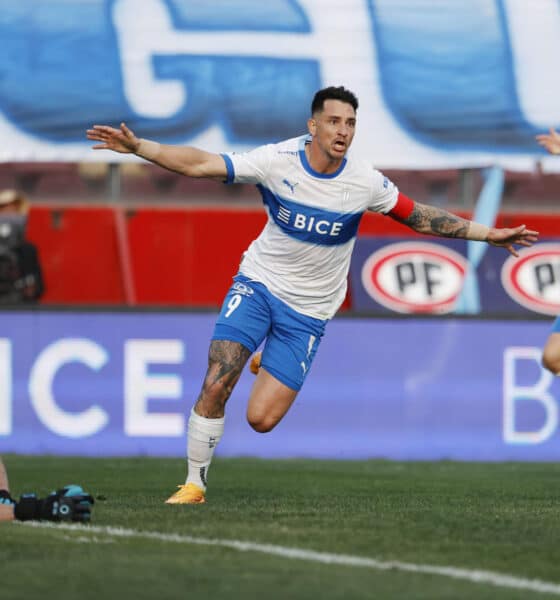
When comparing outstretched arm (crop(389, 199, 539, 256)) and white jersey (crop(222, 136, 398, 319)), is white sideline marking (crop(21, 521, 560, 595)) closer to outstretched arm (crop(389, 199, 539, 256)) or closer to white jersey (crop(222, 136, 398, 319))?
white jersey (crop(222, 136, 398, 319))

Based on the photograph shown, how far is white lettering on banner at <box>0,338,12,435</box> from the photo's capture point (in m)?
13.8

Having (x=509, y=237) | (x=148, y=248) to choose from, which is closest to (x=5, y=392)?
(x=148, y=248)

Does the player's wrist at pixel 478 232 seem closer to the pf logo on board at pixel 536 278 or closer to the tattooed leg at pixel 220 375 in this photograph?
the tattooed leg at pixel 220 375

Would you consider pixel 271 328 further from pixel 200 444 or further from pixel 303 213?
pixel 200 444

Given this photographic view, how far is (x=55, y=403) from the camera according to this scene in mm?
13875

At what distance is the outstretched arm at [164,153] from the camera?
7.91 metres

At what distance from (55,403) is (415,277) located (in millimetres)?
3904

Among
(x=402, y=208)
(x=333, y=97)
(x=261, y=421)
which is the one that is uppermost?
(x=333, y=97)

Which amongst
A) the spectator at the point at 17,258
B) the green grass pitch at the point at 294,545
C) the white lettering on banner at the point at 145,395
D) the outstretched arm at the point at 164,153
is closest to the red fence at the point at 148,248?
the spectator at the point at 17,258

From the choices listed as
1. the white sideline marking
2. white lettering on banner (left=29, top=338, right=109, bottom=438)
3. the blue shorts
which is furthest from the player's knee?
white lettering on banner (left=29, top=338, right=109, bottom=438)

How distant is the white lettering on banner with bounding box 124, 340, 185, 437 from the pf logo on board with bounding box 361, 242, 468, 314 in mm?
2509

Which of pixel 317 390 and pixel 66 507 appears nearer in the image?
pixel 66 507

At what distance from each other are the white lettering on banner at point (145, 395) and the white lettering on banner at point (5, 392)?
1.03m

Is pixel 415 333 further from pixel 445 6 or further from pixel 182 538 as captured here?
pixel 182 538
